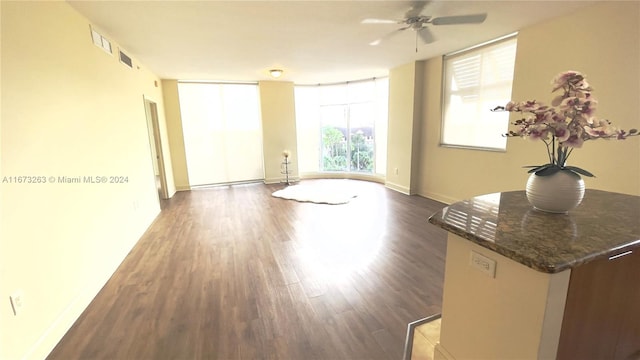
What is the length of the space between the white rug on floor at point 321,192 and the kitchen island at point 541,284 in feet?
12.4

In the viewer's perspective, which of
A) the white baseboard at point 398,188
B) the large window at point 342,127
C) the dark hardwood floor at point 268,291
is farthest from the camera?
the large window at point 342,127

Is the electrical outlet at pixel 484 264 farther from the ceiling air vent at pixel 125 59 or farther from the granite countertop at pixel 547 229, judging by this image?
→ the ceiling air vent at pixel 125 59

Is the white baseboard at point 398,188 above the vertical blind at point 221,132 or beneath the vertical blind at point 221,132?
beneath

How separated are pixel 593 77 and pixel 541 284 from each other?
3.04 metres

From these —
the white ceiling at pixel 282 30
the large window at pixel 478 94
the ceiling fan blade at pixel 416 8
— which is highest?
the white ceiling at pixel 282 30

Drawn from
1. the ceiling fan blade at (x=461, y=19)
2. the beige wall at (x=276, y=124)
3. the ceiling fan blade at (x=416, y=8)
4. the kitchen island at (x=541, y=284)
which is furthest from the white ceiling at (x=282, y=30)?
the kitchen island at (x=541, y=284)

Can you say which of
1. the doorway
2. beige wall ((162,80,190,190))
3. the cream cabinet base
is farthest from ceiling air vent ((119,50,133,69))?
the cream cabinet base

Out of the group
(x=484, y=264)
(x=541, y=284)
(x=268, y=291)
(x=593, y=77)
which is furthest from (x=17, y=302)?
(x=593, y=77)

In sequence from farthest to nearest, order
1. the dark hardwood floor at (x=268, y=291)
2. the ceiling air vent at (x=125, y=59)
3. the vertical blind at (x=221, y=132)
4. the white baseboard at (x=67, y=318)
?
the vertical blind at (x=221, y=132) → the ceiling air vent at (x=125, y=59) → the dark hardwood floor at (x=268, y=291) → the white baseboard at (x=67, y=318)

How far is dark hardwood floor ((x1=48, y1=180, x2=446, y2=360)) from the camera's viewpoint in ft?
5.93

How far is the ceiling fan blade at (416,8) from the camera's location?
252 centimetres

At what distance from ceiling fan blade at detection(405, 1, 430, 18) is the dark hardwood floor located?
2.44 m

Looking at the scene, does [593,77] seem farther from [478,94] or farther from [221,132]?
[221,132]

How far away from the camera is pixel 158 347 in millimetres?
1800
